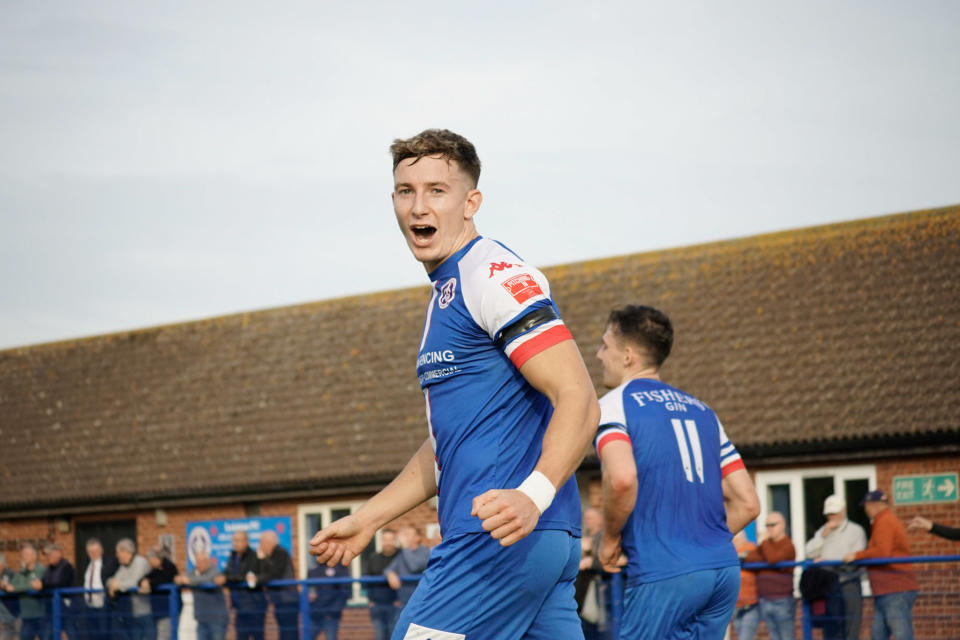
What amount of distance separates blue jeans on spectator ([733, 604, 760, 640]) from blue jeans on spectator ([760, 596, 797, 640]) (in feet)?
0.30

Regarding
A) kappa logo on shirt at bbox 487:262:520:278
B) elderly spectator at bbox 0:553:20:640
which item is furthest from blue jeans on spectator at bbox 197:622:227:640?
kappa logo on shirt at bbox 487:262:520:278

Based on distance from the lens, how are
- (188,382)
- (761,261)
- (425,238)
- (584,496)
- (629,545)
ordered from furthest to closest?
1. (188,382)
2. (761,261)
3. (584,496)
4. (629,545)
5. (425,238)

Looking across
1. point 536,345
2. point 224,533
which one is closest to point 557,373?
point 536,345

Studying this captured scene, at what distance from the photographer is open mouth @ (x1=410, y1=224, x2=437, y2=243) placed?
437 centimetres

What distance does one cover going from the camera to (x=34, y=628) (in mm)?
15562

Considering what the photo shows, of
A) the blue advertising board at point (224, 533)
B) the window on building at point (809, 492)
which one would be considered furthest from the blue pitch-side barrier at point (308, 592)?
the blue advertising board at point (224, 533)

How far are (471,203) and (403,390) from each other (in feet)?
76.3

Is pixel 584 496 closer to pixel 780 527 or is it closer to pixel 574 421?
pixel 780 527

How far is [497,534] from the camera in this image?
3.55 meters

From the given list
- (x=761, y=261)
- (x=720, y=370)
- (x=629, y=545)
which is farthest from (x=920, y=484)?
(x=629, y=545)

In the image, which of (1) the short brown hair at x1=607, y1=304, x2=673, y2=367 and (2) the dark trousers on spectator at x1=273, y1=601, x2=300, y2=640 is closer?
(1) the short brown hair at x1=607, y1=304, x2=673, y2=367

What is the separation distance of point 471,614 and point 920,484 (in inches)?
700

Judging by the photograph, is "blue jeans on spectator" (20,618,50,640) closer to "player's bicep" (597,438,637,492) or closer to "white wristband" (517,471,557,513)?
"player's bicep" (597,438,637,492)

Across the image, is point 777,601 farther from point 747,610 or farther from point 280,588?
point 280,588
